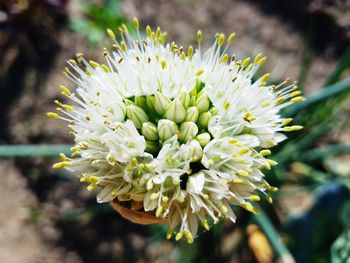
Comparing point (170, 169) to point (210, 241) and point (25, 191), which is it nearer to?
point (210, 241)

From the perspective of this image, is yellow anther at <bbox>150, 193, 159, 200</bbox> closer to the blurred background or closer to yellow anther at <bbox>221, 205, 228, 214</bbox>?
yellow anther at <bbox>221, 205, 228, 214</bbox>

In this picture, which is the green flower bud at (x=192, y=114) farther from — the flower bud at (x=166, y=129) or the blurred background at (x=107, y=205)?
the blurred background at (x=107, y=205)

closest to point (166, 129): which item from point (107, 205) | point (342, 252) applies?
point (342, 252)

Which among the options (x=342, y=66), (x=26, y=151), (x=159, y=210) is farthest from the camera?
(x=342, y=66)

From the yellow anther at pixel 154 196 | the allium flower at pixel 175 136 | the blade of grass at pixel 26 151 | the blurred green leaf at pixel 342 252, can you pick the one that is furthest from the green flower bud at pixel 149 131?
the blurred green leaf at pixel 342 252

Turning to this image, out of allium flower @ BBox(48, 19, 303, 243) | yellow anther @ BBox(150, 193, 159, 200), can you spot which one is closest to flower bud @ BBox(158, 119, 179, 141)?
allium flower @ BBox(48, 19, 303, 243)

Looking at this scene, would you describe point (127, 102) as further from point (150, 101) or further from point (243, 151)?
point (243, 151)
